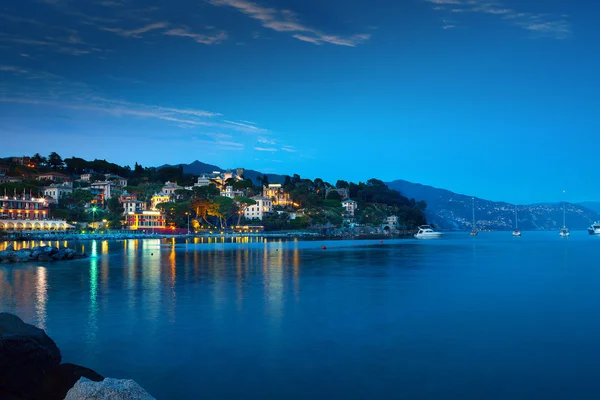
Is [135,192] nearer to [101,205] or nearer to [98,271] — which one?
[101,205]

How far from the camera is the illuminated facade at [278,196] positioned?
168625 mm

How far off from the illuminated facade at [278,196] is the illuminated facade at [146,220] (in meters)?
43.7

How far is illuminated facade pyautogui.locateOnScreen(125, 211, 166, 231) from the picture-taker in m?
132

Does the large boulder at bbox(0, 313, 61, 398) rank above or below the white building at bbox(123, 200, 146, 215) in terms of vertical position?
below

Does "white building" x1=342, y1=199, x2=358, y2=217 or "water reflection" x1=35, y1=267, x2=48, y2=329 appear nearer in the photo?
"water reflection" x1=35, y1=267, x2=48, y2=329

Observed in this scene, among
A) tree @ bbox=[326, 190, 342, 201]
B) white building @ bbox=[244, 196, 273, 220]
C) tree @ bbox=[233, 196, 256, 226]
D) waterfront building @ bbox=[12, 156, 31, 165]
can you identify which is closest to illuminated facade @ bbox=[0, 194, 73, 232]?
tree @ bbox=[233, 196, 256, 226]

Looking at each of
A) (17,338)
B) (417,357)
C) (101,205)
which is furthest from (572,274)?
(101,205)

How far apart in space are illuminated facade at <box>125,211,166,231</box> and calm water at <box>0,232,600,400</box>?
351 feet

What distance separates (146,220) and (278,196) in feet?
174

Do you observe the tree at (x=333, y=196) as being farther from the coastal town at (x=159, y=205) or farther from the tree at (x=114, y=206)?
the tree at (x=114, y=206)

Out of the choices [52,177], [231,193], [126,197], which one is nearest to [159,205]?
[126,197]

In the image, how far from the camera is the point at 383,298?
2134 centimetres

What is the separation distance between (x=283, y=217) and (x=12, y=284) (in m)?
125

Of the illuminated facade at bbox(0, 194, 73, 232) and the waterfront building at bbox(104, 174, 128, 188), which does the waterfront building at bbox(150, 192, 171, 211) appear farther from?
the illuminated facade at bbox(0, 194, 73, 232)
